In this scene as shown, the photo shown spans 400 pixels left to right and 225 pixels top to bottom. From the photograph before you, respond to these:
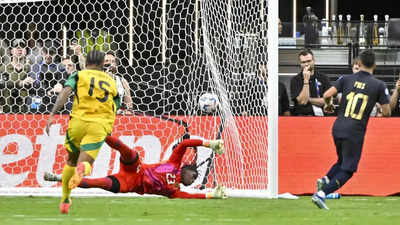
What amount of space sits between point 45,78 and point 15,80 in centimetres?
40

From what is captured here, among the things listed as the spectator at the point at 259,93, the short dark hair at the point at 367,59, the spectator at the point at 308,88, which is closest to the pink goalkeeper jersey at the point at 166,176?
the short dark hair at the point at 367,59

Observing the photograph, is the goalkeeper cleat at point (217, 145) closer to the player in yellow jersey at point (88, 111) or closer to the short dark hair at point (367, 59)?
the player in yellow jersey at point (88, 111)

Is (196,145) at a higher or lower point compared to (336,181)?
higher

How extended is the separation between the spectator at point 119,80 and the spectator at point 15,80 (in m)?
1.10

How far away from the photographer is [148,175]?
10.0 meters

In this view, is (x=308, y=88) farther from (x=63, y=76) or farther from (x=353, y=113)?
(x=63, y=76)

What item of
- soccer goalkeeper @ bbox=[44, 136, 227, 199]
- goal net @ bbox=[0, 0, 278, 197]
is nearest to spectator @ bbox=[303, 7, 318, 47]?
goal net @ bbox=[0, 0, 278, 197]

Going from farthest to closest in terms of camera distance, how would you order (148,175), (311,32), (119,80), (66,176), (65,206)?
(311,32)
(119,80)
(148,175)
(66,176)
(65,206)

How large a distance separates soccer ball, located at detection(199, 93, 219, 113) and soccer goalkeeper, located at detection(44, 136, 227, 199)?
2.32 m

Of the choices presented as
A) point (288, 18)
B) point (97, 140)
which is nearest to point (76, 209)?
point (97, 140)

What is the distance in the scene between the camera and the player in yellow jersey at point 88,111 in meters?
9.25

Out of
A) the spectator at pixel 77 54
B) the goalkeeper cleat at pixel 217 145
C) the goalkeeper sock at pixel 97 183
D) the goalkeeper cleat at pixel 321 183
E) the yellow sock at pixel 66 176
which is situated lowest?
the goalkeeper cleat at pixel 321 183

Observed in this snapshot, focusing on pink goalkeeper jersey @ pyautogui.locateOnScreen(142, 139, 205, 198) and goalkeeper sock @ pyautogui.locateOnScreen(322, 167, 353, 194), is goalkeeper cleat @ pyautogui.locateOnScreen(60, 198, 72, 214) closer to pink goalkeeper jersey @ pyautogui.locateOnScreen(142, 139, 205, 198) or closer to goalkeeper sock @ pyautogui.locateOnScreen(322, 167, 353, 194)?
pink goalkeeper jersey @ pyautogui.locateOnScreen(142, 139, 205, 198)

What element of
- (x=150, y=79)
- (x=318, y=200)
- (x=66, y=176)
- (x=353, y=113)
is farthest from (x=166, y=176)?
(x=150, y=79)
